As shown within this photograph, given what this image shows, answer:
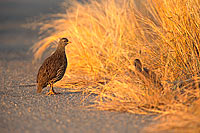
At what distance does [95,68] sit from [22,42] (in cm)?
784

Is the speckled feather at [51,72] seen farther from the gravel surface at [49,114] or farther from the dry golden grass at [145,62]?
the dry golden grass at [145,62]

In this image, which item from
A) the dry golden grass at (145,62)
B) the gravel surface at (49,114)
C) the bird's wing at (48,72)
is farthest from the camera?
the bird's wing at (48,72)

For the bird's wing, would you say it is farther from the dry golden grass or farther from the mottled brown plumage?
the dry golden grass

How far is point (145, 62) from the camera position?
6.06 metres

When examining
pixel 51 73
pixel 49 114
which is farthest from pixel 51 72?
pixel 49 114

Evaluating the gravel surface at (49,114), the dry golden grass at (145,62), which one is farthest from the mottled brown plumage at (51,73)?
the dry golden grass at (145,62)

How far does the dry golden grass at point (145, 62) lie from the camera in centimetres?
471

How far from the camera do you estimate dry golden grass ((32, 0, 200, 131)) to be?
471 cm

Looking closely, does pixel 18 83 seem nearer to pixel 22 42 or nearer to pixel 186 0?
pixel 186 0

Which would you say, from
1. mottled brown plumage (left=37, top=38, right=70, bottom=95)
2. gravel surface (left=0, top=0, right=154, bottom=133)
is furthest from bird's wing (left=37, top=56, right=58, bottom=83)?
gravel surface (left=0, top=0, right=154, bottom=133)

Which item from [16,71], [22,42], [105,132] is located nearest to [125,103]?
[105,132]

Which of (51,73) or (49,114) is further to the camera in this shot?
(51,73)

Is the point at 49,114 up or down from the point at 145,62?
down

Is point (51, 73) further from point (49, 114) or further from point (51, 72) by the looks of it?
point (49, 114)
